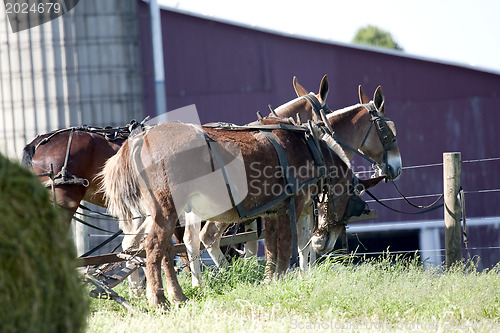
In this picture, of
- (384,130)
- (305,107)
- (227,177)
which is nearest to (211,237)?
(227,177)

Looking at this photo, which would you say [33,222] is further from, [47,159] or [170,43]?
[170,43]

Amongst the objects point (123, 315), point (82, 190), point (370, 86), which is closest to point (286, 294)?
point (123, 315)

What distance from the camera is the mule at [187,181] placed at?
5.13 metres

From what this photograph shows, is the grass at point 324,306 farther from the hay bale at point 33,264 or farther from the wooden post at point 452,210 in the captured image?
the hay bale at point 33,264

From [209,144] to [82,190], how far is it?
1.96 m

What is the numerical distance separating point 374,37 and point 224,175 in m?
60.2

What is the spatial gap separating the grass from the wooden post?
97cm

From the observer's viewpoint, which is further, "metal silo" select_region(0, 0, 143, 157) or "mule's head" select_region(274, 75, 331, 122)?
"metal silo" select_region(0, 0, 143, 157)

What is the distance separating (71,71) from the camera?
8.26m

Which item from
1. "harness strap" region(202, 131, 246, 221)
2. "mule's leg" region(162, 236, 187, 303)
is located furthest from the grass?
"harness strap" region(202, 131, 246, 221)

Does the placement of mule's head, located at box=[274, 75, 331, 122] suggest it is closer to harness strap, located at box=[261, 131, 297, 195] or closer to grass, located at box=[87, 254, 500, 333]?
harness strap, located at box=[261, 131, 297, 195]

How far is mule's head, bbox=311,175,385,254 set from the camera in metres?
6.63

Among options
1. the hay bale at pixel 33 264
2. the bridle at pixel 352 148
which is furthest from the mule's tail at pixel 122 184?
the hay bale at pixel 33 264

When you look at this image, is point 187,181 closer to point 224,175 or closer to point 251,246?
point 224,175
